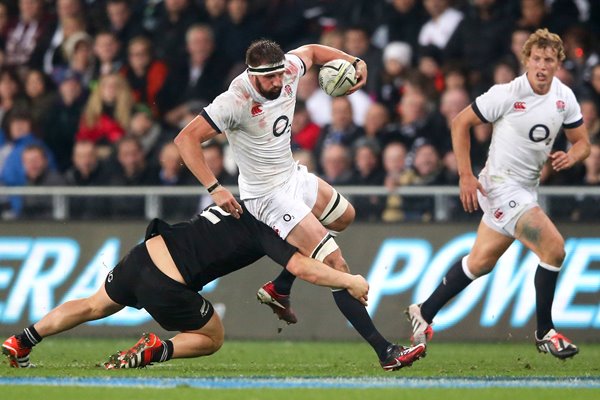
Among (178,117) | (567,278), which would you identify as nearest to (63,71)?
(178,117)

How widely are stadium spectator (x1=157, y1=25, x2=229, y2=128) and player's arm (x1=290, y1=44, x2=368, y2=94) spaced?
18.9 feet

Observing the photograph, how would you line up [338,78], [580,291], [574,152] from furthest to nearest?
[580,291], [574,152], [338,78]

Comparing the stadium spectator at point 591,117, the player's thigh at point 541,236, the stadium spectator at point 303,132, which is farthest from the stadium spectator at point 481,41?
the player's thigh at point 541,236

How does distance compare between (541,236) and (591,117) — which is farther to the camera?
(591,117)

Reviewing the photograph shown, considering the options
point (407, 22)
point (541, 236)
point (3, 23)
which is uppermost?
point (407, 22)

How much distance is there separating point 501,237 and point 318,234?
1.92 metres

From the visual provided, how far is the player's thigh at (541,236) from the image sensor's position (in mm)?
11438

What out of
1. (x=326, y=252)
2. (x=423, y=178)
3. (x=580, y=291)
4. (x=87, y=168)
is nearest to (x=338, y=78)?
(x=326, y=252)

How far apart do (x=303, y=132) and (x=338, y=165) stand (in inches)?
43.9

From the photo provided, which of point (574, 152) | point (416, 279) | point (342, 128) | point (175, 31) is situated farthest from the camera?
point (175, 31)

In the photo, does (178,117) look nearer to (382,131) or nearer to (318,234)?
(382,131)

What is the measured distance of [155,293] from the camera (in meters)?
10.7

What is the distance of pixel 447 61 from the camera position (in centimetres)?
1620

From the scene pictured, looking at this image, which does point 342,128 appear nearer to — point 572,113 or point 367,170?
point 367,170
